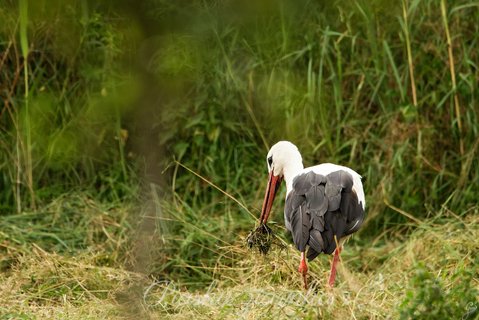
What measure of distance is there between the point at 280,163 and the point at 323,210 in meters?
0.78

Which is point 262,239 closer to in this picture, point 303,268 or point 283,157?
point 303,268

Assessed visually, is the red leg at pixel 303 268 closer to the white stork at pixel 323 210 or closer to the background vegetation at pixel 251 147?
the white stork at pixel 323 210

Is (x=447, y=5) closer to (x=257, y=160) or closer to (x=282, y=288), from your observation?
(x=257, y=160)

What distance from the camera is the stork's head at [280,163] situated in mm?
5320

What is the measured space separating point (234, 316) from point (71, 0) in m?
2.43

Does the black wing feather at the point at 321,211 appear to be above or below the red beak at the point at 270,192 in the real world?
above

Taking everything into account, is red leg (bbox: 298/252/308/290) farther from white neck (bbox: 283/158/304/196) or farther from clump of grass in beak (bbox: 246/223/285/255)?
white neck (bbox: 283/158/304/196)

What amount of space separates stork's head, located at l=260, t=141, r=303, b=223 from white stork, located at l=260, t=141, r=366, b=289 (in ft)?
0.64

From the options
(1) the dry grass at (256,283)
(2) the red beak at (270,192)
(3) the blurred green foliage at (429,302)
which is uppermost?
(3) the blurred green foliage at (429,302)

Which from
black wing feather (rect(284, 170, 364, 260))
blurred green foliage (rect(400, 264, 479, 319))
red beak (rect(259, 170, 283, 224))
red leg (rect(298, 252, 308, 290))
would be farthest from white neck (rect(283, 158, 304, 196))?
blurred green foliage (rect(400, 264, 479, 319))

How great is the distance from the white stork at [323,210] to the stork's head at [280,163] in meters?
0.20

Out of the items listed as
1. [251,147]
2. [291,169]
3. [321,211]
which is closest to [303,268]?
[321,211]

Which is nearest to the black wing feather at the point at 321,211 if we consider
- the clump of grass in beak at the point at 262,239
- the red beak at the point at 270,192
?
the clump of grass in beak at the point at 262,239

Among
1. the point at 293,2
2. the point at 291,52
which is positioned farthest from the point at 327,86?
the point at 293,2
